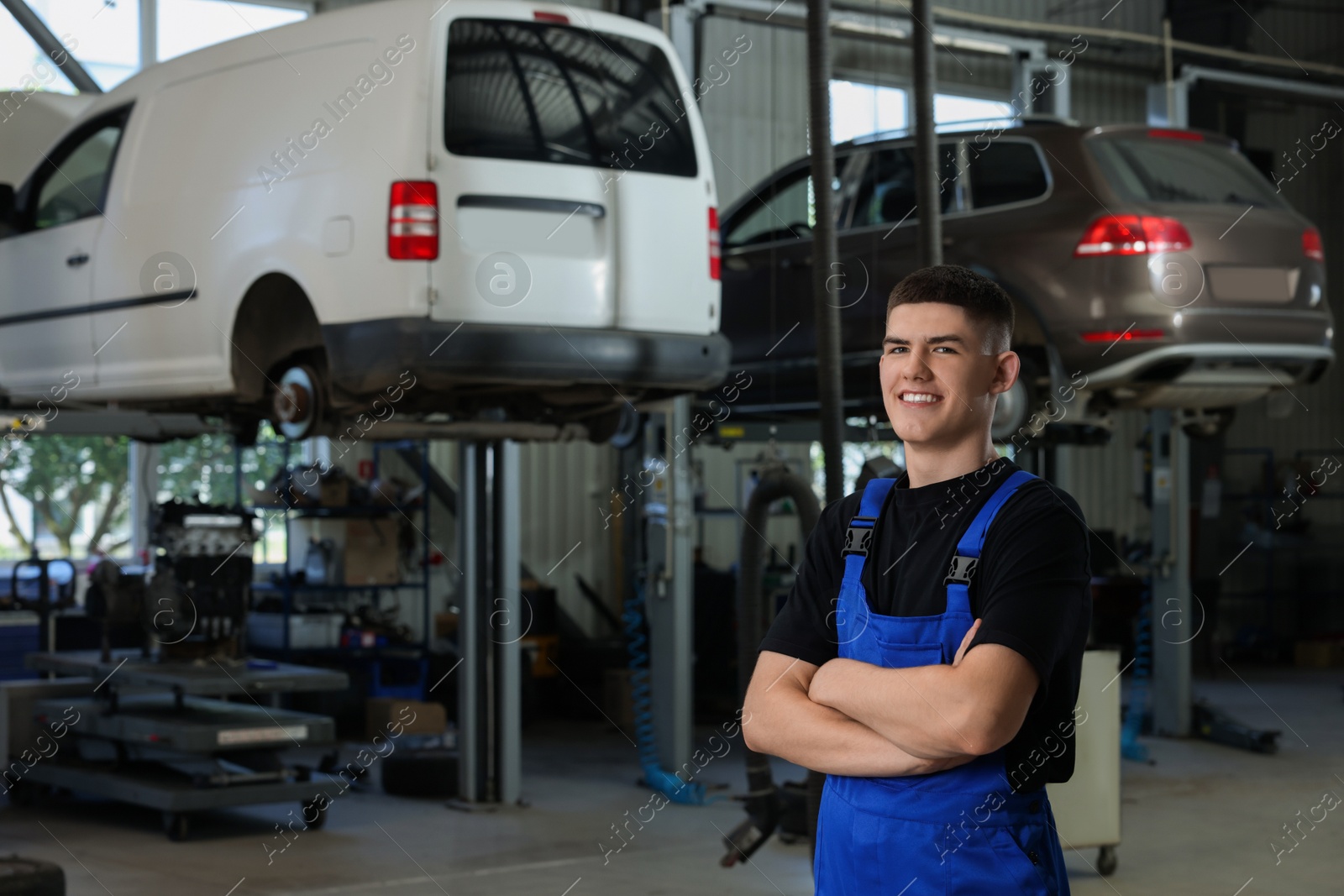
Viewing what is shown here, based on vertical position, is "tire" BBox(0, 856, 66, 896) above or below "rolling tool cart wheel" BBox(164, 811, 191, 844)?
above

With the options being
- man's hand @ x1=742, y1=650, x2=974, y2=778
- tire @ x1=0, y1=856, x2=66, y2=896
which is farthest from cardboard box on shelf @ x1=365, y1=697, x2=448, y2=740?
man's hand @ x1=742, y1=650, x2=974, y2=778

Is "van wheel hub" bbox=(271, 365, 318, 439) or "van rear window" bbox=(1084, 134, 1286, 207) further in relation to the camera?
"van rear window" bbox=(1084, 134, 1286, 207)

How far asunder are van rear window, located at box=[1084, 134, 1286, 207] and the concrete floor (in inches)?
115

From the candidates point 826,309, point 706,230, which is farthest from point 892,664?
point 706,230

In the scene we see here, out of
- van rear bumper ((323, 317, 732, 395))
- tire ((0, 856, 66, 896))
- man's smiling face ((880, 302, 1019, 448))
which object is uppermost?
van rear bumper ((323, 317, 732, 395))

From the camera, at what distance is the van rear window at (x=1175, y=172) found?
6.64 meters

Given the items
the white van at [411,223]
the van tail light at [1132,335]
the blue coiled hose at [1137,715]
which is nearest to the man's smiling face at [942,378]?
the white van at [411,223]

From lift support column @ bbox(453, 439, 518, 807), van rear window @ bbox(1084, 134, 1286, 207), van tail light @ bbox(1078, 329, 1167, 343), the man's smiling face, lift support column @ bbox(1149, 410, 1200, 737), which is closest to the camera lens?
the man's smiling face

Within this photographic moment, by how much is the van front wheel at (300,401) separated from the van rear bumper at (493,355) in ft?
0.60

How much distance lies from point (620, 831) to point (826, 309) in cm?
330

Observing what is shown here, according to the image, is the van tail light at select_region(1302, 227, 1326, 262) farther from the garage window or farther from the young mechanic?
the young mechanic

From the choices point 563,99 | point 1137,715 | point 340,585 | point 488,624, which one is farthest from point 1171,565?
point 563,99

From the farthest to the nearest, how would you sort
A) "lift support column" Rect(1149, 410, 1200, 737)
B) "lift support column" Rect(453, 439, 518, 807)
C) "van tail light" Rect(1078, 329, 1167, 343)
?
"lift support column" Rect(1149, 410, 1200, 737), "lift support column" Rect(453, 439, 518, 807), "van tail light" Rect(1078, 329, 1167, 343)

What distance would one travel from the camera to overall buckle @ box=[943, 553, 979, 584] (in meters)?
1.95
